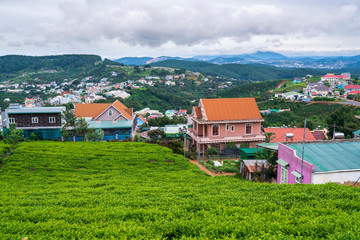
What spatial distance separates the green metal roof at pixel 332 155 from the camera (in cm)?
1448

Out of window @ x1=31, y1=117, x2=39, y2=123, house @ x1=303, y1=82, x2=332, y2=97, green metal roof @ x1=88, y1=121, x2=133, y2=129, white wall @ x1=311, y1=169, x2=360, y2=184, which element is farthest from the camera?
house @ x1=303, y1=82, x2=332, y2=97

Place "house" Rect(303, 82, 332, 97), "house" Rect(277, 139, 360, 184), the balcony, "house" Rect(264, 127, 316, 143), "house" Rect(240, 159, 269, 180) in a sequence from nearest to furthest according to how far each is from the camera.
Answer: "house" Rect(277, 139, 360, 184), "house" Rect(240, 159, 269, 180), the balcony, "house" Rect(264, 127, 316, 143), "house" Rect(303, 82, 332, 97)

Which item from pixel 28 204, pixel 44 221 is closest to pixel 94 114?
pixel 28 204

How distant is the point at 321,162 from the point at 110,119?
1015 inches

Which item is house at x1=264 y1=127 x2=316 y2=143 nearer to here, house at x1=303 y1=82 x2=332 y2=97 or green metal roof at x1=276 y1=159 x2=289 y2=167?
green metal roof at x1=276 y1=159 x2=289 y2=167

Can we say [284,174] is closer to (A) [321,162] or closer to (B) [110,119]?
(A) [321,162]

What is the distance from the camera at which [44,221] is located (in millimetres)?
8195

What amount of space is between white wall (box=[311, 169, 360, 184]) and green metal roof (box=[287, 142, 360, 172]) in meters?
0.28

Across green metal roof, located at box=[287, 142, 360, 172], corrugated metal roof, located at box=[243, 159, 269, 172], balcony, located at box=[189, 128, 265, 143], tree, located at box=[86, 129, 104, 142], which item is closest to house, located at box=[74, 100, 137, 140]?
tree, located at box=[86, 129, 104, 142]

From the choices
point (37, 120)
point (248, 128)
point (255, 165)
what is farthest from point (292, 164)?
point (37, 120)

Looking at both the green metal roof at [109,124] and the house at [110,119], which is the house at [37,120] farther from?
the house at [110,119]

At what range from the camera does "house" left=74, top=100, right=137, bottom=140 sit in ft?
107

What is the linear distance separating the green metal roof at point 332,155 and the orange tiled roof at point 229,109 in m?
10.2

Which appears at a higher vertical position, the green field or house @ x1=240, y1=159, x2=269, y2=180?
the green field
